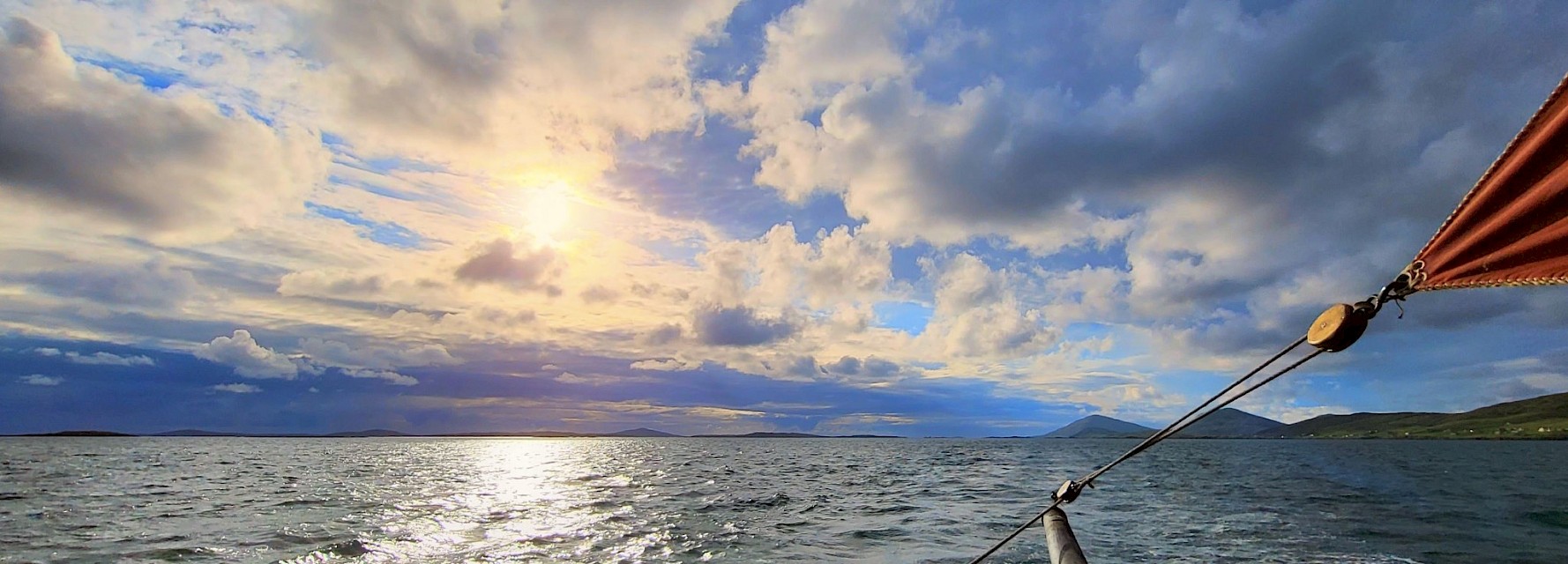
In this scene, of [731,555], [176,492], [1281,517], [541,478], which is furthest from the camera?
[541,478]

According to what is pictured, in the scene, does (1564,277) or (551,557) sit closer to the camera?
(1564,277)

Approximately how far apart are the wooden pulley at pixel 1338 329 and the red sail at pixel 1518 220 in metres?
0.45

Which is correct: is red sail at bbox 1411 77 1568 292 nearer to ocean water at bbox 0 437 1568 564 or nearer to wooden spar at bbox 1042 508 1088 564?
wooden spar at bbox 1042 508 1088 564

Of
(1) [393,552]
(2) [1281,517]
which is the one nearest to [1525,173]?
(1) [393,552]

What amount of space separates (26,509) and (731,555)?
1607 inches

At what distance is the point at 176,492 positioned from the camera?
46.0 metres

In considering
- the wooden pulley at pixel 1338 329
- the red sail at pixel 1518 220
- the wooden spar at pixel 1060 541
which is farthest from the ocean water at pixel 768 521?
the red sail at pixel 1518 220

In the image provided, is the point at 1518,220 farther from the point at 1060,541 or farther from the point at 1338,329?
the point at 1060,541

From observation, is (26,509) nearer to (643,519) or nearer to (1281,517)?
(643,519)

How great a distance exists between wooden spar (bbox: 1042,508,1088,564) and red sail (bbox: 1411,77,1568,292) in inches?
162

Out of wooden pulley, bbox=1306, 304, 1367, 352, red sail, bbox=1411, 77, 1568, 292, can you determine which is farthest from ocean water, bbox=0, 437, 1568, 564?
red sail, bbox=1411, 77, 1568, 292

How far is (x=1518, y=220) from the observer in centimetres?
369

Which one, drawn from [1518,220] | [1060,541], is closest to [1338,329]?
[1518,220]

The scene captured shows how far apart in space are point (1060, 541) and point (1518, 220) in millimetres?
5397
